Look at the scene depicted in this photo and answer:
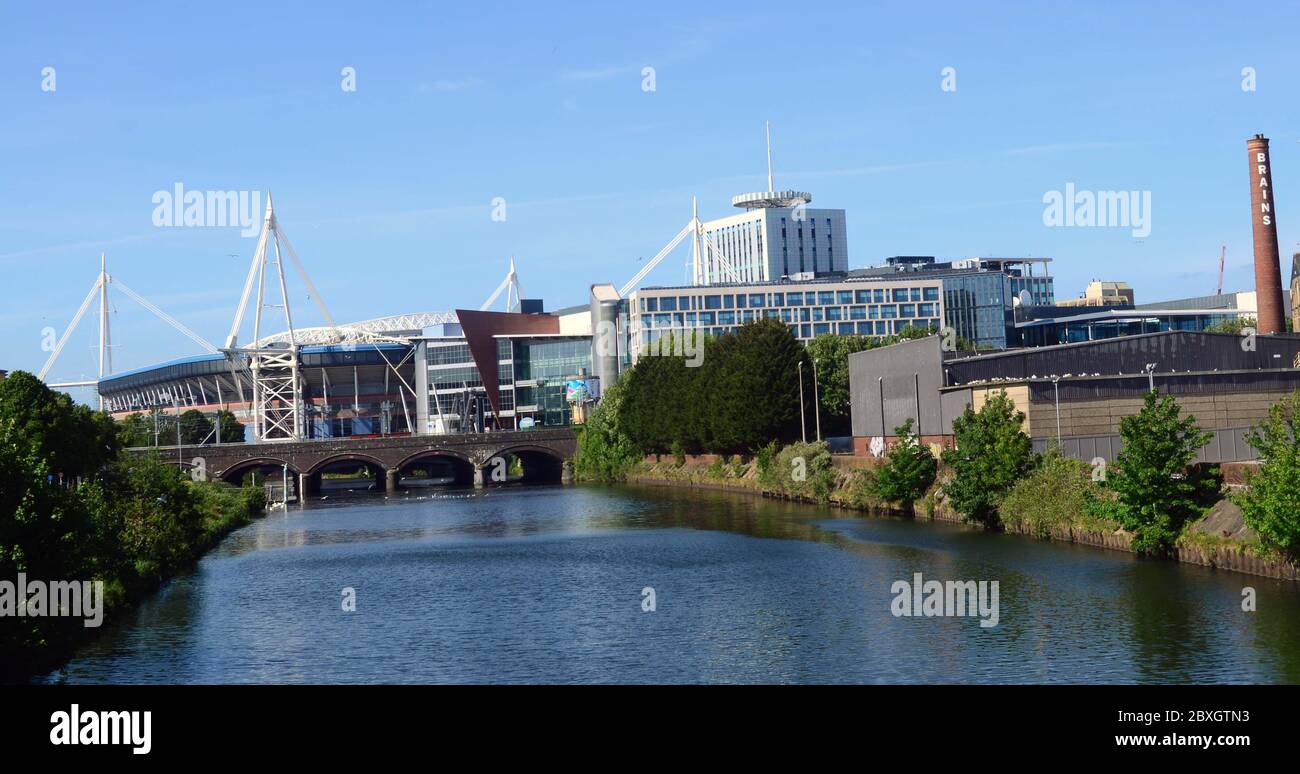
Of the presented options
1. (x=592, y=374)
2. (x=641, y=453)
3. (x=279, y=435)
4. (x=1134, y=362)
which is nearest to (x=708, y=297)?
(x=592, y=374)

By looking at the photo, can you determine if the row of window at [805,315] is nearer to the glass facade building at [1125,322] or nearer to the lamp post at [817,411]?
the glass facade building at [1125,322]

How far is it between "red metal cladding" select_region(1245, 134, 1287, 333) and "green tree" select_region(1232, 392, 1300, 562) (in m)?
55.2

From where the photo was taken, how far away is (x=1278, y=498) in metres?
39.2

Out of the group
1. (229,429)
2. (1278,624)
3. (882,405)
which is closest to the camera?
(1278,624)

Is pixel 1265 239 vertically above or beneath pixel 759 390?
above

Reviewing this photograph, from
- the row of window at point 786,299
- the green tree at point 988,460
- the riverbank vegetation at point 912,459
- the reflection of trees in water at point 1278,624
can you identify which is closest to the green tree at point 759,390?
the riverbank vegetation at point 912,459

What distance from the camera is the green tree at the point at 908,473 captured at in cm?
7131

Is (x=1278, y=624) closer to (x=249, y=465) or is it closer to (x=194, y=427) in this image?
(x=249, y=465)

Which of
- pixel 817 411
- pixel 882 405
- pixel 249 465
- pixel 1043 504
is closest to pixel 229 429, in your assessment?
pixel 249 465

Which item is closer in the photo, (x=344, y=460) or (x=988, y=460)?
(x=988, y=460)

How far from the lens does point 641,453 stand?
128750 mm

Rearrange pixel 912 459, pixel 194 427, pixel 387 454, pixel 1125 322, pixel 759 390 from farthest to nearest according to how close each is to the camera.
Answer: pixel 1125 322 → pixel 194 427 → pixel 387 454 → pixel 759 390 → pixel 912 459

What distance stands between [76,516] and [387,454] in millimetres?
97658
